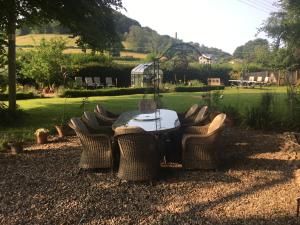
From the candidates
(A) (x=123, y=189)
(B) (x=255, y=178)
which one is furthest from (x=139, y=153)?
(B) (x=255, y=178)

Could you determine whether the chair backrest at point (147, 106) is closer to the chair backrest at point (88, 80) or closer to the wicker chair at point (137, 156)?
the wicker chair at point (137, 156)

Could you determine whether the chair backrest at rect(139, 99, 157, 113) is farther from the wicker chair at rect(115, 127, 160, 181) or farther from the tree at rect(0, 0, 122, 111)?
the tree at rect(0, 0, 122, 111)

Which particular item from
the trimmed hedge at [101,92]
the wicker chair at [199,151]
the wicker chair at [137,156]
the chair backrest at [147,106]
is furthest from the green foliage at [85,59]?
the wicker chair at [137,156]

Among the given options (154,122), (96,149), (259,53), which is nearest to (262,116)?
(154,122)

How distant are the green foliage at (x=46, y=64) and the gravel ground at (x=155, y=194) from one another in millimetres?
17418

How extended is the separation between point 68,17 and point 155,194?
9.04 metres

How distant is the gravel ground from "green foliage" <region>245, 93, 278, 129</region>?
2908 millimetres

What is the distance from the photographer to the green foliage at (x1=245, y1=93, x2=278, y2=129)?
10.5m

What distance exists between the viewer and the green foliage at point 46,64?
24.2m

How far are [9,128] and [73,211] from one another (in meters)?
7.52

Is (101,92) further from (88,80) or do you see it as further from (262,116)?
(262,116)

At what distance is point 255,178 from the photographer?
6102mm

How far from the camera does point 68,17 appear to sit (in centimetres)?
1286

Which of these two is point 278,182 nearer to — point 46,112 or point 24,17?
point 46,112
